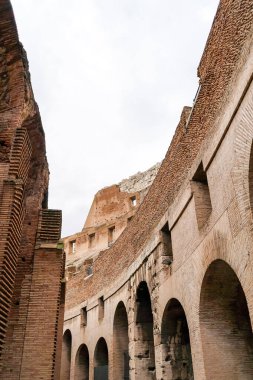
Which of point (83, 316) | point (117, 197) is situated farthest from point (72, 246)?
point (83, 316)

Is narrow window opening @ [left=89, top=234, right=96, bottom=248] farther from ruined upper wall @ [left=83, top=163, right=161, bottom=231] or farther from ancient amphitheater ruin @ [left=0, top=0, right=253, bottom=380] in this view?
ancient amphitheater ruin @ [left=0, top=0, right=253, bottom=380]

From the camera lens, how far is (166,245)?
7965 mm

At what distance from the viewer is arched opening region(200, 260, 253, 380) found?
17.5ft

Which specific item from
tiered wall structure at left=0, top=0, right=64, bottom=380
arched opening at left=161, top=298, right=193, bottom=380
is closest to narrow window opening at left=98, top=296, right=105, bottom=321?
arched opening at left=161, top=298, right=193, bottom=380

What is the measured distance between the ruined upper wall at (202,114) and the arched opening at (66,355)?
9.19 meters

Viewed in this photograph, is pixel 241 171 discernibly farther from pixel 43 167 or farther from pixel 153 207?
pixel 43 167

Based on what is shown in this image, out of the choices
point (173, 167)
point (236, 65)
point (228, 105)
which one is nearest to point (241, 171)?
point (228, 105)

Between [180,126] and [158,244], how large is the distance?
2733 millimetres

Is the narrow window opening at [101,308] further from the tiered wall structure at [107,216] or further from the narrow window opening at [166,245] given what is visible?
the tiered wall structure at [107,216]

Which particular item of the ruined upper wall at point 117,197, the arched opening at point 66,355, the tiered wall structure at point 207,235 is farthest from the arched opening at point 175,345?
the ruined upper wall at point 117,197

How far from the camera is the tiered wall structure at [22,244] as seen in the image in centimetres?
568

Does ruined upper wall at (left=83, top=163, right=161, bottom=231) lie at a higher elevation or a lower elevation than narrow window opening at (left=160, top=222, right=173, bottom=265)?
higher

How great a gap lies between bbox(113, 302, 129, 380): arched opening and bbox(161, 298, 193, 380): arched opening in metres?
4.13

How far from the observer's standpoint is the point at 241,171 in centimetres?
451
